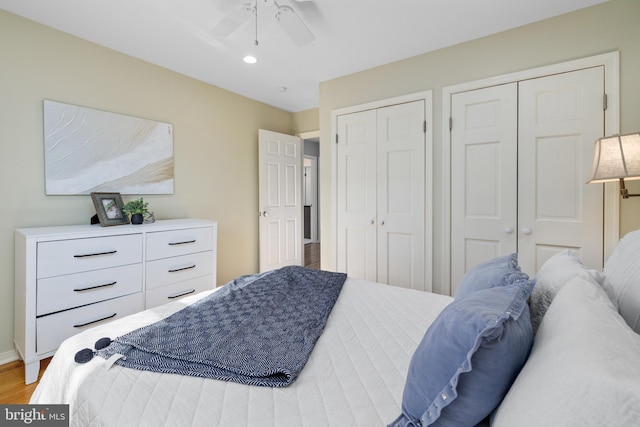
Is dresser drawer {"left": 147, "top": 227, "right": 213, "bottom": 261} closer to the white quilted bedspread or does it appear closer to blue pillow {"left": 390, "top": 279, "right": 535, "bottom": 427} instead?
the white quilted bedspread

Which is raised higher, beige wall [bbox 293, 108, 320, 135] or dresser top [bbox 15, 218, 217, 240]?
beige wall [bbox 293, 108, 320, 135]

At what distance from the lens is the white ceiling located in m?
2.02

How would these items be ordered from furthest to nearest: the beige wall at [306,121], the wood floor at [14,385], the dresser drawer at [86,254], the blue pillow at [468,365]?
the beige wall at [306,121] < the dresser drawer at [86,254] < the wood floor at [14,385] < the blue pillow at [468,365]

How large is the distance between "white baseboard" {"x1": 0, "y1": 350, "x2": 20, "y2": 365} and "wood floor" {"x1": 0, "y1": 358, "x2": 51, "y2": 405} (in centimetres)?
3

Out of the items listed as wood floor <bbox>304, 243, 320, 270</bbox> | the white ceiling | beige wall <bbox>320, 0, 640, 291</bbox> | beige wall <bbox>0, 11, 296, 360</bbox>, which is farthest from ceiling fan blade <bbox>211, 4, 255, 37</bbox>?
wood floor <bbox>304, 243, 320, 270</bbox>

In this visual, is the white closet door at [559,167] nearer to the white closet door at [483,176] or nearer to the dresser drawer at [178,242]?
the white closet door at [483,176]

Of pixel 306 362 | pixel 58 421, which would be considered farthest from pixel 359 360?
pixel 58 421

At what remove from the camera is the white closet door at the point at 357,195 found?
10.0 ft

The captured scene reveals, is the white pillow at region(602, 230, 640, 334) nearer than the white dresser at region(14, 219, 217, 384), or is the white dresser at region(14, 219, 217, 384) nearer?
the white pillow at region(602, 230, 640, 334)

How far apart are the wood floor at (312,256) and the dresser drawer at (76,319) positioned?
115 inches

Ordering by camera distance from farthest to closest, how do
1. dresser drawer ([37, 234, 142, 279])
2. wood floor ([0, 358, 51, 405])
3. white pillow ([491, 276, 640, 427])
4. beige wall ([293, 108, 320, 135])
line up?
beige wall ([293, 108, 320, 135]) < dresser drawer ([37, 234, 142, 279]) < wood floor ([0, 358, 51, 405]) < white pillow ([491, 276, 640, 427])

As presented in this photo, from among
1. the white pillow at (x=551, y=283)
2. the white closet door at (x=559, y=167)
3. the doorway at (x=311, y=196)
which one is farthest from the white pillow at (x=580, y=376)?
the doorway at (x=311, y=196)

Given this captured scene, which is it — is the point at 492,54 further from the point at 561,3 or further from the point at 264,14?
the point at 264,14

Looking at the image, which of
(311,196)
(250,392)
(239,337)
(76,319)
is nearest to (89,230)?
(76,319)
